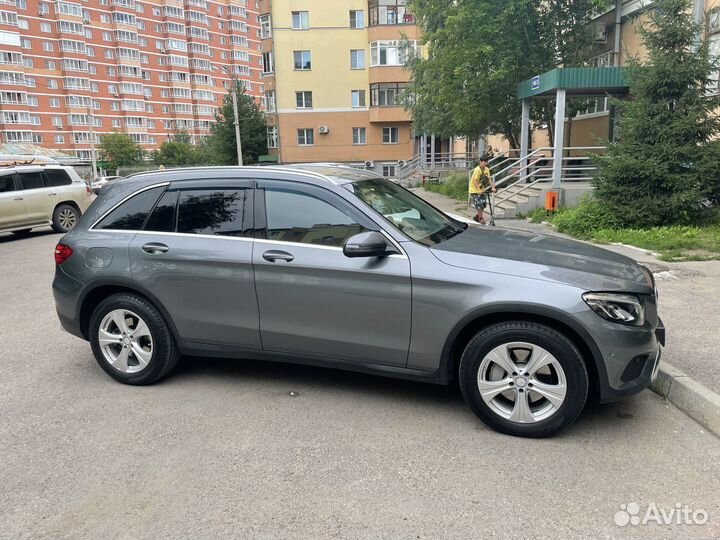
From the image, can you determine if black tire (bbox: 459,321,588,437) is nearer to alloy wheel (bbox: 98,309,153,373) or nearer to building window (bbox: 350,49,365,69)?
alloy wheel (bbox: 98,309,153,373)

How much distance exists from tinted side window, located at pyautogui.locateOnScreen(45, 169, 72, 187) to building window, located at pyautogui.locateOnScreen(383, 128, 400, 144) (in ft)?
108

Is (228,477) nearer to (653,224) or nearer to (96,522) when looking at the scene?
(96,522)

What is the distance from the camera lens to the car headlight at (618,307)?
135 inches

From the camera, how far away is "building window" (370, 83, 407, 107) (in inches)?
1706

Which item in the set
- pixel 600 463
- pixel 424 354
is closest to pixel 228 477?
pixel 424 354

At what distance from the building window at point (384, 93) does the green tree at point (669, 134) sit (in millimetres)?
33171

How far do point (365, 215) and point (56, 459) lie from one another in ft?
8.35

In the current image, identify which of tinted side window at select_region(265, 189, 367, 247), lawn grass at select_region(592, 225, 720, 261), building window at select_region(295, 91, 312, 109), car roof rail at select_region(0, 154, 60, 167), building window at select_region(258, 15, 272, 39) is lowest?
lawn grass at select_region(592, 225, 720, 261)

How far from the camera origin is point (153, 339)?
451 cm

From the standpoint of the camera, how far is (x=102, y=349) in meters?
4.68

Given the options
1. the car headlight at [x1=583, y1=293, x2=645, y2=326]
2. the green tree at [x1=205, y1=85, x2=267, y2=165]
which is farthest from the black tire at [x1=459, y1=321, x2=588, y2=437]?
the green tree at [x1=205, y1=85, x2=267, y2=165]

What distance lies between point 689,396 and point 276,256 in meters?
3.10

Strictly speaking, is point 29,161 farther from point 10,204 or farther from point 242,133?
point 242,133

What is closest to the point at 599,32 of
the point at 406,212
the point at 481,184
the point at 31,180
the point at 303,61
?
the point at 481,184
